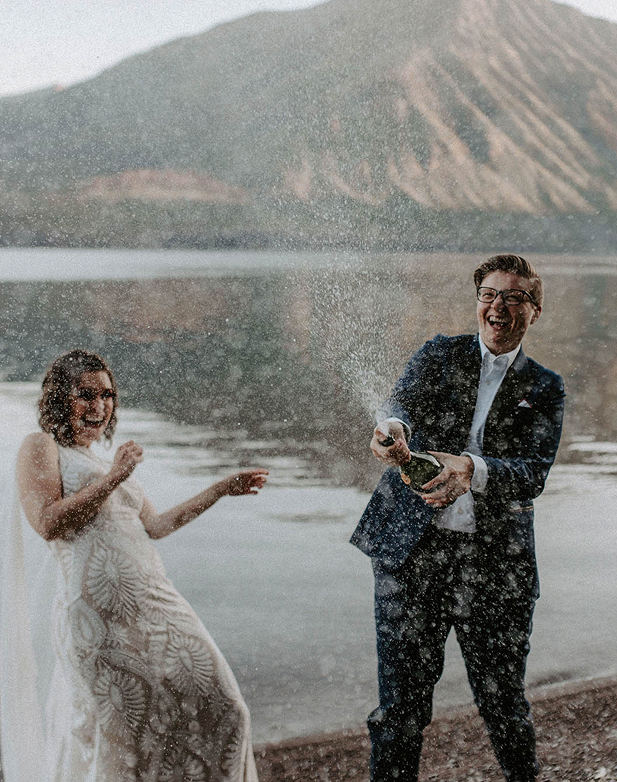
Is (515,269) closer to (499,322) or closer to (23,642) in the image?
(499,322)

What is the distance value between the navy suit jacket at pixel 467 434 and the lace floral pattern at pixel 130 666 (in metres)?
0.57

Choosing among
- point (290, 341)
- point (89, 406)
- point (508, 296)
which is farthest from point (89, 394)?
point (290, 341)

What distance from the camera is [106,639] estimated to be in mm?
1862

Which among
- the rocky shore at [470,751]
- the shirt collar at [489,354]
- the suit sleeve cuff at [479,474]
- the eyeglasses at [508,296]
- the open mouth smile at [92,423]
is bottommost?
the rocky shore at [470,751]

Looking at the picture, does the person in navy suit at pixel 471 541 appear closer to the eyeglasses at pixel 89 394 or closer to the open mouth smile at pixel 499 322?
the open mouth smile at pixel 499 322

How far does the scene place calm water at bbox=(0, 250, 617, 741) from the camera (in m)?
3.97

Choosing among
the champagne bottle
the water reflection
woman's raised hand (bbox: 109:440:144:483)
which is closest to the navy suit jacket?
the champagne bottle

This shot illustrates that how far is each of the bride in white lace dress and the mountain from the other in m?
15.7

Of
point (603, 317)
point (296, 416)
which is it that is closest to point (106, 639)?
point (296, 416)

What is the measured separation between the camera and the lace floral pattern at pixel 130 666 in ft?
6.08

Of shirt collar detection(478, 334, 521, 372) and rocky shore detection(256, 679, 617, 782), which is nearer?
shirt collar detection(478, 334, 521, 372)

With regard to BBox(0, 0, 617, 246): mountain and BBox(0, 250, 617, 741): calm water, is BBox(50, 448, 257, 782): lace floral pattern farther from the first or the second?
BBox(0, 0, 617, 246): mountain

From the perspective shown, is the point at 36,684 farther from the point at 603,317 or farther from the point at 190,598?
the point at 603,317

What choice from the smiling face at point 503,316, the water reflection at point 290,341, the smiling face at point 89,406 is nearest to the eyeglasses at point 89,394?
the smiling face at point 89,406
